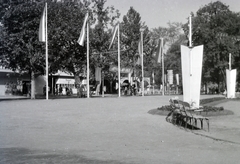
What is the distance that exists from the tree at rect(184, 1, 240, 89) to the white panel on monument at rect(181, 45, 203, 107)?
38.8 metres

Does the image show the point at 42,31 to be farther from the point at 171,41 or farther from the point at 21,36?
the point at 171,41

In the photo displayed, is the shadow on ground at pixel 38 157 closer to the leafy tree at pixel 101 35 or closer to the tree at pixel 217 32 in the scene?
the leafy tree at pixel 101 35

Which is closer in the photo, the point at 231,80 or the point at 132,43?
the point at 231,80

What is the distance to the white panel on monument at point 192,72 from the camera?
697 inches

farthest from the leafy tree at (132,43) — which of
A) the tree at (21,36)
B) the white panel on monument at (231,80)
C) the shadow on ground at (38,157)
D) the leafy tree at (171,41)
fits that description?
the shadow on ground at (38,157)

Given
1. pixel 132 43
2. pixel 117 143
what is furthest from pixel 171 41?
pixel 117 143

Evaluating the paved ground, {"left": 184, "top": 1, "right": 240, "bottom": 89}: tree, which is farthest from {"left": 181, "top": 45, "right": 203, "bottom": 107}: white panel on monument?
{"left": 184, "top": 1, "right": 240, "bottom": 89}: tree

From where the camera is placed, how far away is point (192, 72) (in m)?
17.8

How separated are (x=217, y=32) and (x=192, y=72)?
40.7 meters

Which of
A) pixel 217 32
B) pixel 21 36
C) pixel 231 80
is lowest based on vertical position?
pixel 231 80

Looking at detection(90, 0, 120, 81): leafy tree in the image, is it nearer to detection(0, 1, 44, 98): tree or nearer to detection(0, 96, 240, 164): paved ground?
detection(0, 1, 44, 98): tree

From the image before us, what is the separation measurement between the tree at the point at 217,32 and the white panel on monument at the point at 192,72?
38800mm

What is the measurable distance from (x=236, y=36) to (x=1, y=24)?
37.3m

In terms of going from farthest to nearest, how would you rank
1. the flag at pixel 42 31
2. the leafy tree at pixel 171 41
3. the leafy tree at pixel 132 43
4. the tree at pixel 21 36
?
the leafy tree at pixel 171 41, the leafy tree at pixel 132 43, the tree at pixel 21 36, the flag at pixel 42 31
